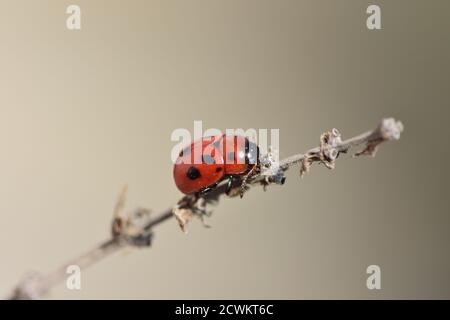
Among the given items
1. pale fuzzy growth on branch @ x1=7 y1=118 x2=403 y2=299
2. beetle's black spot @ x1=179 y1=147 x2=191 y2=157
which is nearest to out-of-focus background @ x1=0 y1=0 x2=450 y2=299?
beetle's black spot @ x1=179 y1=147 x2=191 y2=157

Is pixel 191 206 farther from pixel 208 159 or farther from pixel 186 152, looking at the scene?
pixel 186 152

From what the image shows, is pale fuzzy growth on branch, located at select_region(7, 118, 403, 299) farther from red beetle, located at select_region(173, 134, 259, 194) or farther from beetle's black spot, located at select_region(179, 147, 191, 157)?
beetle's black spot, located at select_region(179, 147, 191, 157)

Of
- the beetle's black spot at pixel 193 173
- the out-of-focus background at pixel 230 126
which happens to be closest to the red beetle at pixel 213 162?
the beetle's black spot at pixel 193 173

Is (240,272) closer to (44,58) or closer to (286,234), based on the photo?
(286,234)

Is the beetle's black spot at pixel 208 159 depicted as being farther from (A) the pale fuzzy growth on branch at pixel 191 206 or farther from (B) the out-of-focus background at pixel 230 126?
(B) the out-of-focus background at pixel 230 126

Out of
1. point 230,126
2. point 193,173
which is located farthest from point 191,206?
point 230,126

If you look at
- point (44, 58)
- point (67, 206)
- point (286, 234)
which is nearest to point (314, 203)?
point (286, 234)
